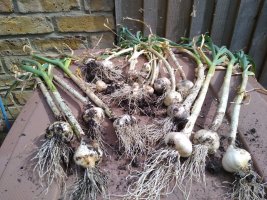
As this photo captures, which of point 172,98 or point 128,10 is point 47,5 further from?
point 172,98

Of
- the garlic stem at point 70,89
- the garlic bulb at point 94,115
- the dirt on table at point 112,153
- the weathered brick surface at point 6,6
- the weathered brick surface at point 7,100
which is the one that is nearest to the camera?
the dirt on table at point 112,153

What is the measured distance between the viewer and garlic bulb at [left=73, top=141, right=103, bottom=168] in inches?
33.4


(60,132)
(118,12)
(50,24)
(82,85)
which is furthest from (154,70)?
(50,24)

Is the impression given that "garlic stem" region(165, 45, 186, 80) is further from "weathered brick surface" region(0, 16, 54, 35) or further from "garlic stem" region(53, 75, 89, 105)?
"weathered brick surface" region(0, 16, 54, 35)

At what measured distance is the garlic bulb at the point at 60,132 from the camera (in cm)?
92

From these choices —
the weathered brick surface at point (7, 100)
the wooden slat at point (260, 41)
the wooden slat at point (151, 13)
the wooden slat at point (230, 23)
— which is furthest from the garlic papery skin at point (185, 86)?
the weathered brick surface at point (7, 100)

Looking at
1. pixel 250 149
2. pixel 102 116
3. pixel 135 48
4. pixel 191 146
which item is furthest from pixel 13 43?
pixel 250 149

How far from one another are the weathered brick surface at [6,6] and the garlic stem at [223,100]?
4.74 ft

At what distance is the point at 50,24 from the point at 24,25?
0.18m

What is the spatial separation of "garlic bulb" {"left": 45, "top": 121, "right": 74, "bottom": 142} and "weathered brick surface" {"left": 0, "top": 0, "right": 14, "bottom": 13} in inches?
48.6

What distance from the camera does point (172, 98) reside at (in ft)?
3.60

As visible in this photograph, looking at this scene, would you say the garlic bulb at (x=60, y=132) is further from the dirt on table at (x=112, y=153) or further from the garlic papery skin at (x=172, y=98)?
the garlic papery skin at (x=172, y=98)

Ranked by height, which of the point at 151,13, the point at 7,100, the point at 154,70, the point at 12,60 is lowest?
the point at 7,100

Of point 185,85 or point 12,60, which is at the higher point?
point 185,85
